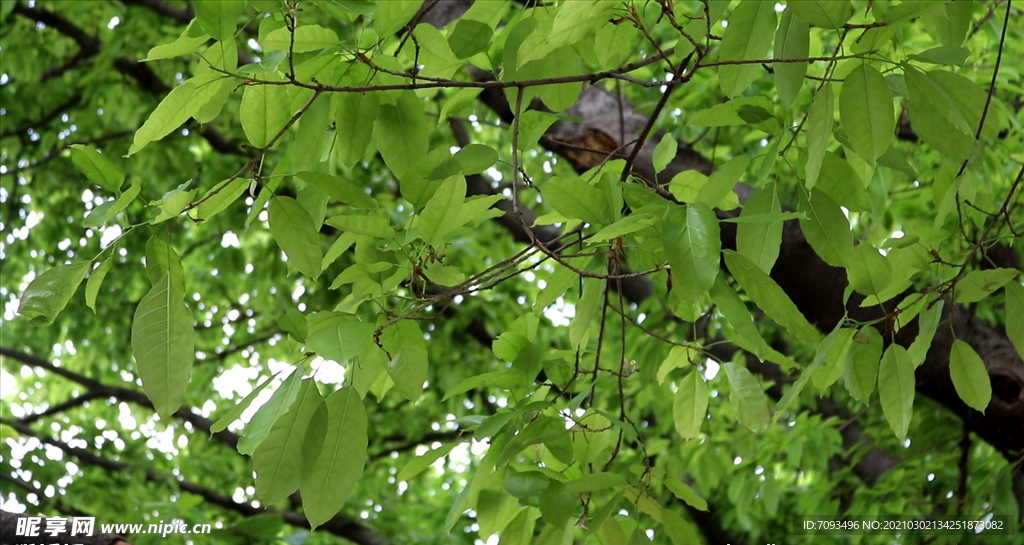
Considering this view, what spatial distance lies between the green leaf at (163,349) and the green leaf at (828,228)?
0.69m

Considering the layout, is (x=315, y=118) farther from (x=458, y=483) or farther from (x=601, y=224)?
(x=458, y=483)

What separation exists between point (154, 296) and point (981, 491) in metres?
2.13

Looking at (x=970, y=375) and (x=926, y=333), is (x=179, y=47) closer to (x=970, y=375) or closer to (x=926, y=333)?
(x=926, y=333)

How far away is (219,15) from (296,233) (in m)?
0.26

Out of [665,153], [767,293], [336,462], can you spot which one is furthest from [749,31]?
[336,462]

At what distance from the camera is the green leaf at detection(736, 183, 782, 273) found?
99 cm

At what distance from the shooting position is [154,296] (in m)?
0.87

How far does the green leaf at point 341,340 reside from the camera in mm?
810

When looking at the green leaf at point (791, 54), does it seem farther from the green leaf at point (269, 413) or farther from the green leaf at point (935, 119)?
the green leaf at point (269, 413)

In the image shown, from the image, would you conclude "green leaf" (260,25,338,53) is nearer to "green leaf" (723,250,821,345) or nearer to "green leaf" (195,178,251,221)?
"green leaf" (195,178,251,221)

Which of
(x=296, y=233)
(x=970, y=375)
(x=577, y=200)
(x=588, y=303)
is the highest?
(x=296, y=233)

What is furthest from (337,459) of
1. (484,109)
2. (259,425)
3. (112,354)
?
(112,354)

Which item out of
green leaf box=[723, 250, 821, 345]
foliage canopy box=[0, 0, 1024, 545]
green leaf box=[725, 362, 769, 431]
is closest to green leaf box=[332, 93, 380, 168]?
foliage canopy box=[0, 0, 1024, 545]

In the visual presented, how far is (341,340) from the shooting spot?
841 mm
